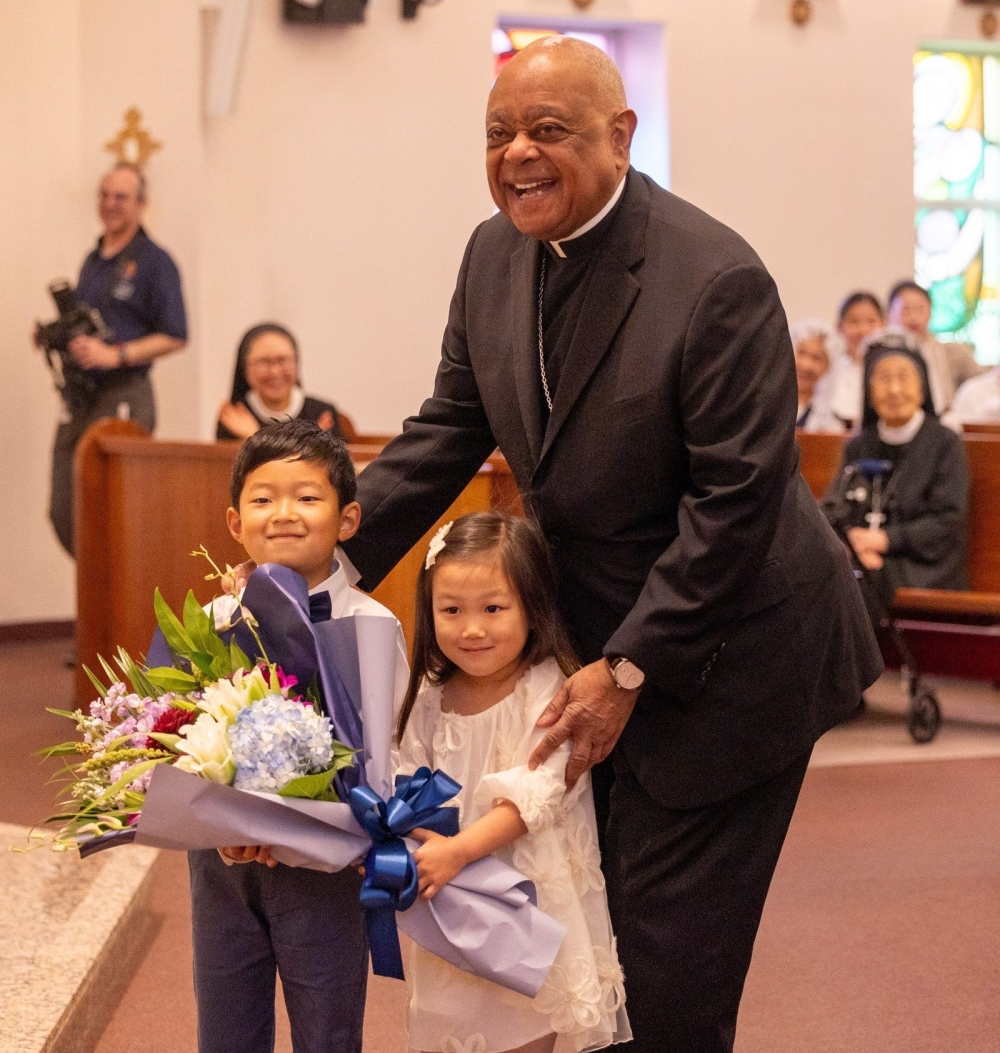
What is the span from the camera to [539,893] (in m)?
2.18

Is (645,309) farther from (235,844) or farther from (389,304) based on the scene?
(389,304)

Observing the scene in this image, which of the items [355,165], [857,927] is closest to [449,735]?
[857,927]

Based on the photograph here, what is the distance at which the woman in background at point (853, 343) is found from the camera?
8.57 meters

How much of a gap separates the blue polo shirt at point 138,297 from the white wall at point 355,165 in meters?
0.84

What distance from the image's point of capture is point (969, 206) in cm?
1160

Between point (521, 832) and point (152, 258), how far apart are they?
5.75 metres

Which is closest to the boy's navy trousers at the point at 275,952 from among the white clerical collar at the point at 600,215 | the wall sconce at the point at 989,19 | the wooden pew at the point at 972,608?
the white clerical collar at the point at 600,215

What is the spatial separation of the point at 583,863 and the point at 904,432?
458 cm

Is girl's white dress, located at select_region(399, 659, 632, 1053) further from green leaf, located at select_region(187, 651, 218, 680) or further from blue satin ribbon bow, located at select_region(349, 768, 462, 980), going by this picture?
green leaf, located at select_region(187, 651, 218, 680)

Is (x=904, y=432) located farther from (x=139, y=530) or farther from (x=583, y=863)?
(x=583, y=863)

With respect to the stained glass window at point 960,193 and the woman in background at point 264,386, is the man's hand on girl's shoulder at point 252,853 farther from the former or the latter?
the stained glass window at point 960,193

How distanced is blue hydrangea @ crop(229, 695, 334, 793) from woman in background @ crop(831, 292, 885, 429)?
277 inches

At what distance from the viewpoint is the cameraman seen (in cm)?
727

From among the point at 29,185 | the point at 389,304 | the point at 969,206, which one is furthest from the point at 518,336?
the point at 969,206
